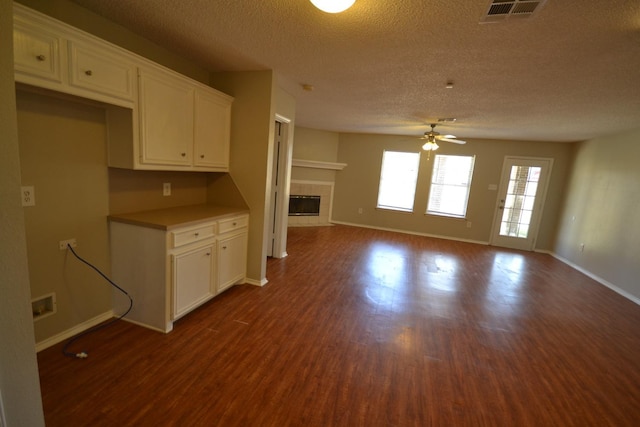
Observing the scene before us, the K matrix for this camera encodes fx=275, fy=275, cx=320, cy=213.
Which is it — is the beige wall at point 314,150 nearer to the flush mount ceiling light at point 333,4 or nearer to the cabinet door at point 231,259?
the cabinet door at point 231,259

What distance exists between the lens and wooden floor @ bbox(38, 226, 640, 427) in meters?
1.67

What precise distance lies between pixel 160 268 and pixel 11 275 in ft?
4.82

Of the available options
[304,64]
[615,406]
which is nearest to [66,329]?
[304,64]

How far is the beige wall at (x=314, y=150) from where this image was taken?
21.9ft

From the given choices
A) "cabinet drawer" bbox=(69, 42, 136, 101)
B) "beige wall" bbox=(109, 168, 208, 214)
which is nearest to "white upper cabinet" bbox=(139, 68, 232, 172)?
"cabinet drawer" bbox=(69, 42, 136, 101)

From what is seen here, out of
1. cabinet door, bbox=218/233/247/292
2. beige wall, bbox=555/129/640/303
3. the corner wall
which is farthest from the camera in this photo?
beige wall, bbox=555/129/640/303

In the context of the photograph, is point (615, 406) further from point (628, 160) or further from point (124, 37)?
point (124, 37)

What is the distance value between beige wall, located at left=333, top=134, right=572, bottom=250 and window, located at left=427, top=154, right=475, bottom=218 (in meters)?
0.13

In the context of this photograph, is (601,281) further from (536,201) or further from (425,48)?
(425,48)

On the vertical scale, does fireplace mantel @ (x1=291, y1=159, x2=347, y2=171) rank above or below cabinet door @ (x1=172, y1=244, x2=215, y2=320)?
above

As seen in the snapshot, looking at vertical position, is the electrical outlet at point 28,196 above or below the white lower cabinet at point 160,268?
above

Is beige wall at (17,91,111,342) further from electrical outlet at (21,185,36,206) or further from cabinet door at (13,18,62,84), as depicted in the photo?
cabinet door at (13,18,62,84)

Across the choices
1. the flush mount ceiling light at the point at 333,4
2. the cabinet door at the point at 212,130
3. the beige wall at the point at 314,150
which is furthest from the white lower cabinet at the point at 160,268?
the beige wall at the point at 314,150

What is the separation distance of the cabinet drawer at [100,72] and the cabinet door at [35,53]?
0.26 ft
